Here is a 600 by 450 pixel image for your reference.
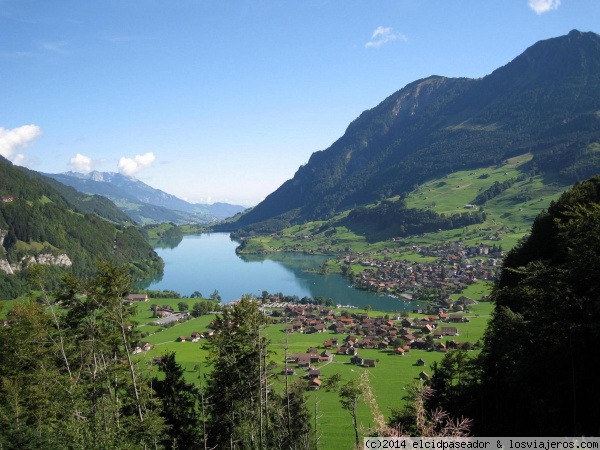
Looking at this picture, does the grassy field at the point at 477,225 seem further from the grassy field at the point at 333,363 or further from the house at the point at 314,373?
the house at the point at 314,373

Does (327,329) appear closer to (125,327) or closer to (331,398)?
(331,398)

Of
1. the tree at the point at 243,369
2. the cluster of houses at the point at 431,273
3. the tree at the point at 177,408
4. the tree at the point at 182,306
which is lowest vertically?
the tree at the point at 182,306

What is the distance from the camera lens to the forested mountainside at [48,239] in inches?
4232

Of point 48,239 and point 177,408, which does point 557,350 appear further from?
point 48,239

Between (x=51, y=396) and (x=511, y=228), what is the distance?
481ft

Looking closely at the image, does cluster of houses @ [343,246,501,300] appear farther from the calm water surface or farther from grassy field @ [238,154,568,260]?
grassy field @ [238,154,568,260]

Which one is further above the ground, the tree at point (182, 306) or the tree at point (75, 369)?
the tree at point (75, 369)

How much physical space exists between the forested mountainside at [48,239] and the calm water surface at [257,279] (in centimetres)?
1312

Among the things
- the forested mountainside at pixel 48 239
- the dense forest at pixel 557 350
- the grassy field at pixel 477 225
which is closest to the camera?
the dense forest at pixel 557 350

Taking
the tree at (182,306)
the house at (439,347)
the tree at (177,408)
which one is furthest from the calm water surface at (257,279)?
the tree at (177,408)

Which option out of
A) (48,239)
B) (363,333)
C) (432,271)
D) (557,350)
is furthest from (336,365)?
(48,239)

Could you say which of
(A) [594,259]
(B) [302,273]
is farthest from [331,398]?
(B) [302,273]

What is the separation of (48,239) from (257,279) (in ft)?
203

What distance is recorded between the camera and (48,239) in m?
123
